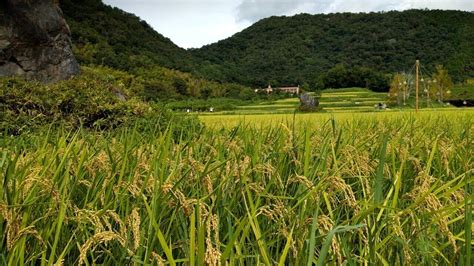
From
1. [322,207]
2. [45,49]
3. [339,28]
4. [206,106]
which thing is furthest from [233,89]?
[322,207]

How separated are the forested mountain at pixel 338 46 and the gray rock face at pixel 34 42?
61523 mm

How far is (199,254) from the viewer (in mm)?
1118

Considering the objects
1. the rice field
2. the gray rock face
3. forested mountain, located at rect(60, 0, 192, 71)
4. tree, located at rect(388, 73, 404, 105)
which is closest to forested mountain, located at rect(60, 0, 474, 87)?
forested mountain, located at rect(60, 0, 192, 71)

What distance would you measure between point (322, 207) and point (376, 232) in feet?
1.75

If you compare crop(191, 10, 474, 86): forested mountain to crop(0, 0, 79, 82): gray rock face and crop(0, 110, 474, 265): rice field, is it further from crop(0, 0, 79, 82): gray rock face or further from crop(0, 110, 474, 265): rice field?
crop(0, 110, 474, 265): rice field

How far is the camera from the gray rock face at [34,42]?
8484 mm

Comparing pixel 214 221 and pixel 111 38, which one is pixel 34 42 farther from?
pixel 111 38

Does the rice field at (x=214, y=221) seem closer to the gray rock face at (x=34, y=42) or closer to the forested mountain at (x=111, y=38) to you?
the gray rock face at (x=34, y=42)

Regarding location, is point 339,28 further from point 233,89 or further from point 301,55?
point 233,89

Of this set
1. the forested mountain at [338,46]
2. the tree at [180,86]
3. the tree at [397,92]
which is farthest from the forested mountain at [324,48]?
the tree at [397,92]

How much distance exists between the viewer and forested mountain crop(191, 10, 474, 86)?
78312mm

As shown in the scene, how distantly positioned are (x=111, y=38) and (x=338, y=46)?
52.4 metres

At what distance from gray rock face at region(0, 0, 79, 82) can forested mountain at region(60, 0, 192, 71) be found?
16824 mm

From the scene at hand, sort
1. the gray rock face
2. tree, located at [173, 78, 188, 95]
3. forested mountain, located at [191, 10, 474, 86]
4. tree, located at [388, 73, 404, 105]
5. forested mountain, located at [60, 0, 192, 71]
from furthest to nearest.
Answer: forested mountain, located at [191, 10, 474, 86]
tree, located at [388, 73, 404, 105]
tree, located at [173, 78, 188, 95]
forested mountain, located at [60, 0, 192, 71]
the gray rock face
